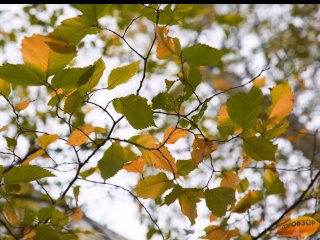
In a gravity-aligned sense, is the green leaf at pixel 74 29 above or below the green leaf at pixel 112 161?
above

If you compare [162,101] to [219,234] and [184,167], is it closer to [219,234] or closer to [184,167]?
[184,167]

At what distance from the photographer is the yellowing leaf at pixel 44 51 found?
0.58 metres

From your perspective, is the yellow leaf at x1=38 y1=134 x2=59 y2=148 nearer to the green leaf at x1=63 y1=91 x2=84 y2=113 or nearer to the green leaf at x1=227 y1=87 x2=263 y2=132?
the green leaf at x1=63 y1=91 x2=84 y2=113

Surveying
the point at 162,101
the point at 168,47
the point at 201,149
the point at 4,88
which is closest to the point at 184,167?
the point at 201,149

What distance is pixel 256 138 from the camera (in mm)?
702

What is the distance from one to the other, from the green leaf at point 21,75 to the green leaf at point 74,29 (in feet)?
0.23

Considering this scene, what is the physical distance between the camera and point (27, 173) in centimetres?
65

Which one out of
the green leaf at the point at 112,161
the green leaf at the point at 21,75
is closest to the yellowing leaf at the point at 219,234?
the green leaf at the point at 112,161

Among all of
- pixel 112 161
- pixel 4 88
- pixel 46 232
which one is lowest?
pixel 46 232

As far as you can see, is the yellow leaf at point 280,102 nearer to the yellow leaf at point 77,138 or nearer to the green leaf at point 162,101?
the green leaf at point 162,101

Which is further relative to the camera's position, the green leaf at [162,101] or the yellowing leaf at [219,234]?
the yellowing leaf at [219,234]

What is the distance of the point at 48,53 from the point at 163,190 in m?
0.37

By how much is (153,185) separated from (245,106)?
26 cm
